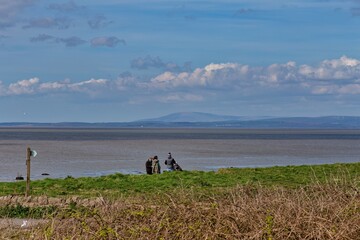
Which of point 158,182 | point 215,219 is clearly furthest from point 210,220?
point 158,182

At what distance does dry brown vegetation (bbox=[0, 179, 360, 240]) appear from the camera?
9.56 m

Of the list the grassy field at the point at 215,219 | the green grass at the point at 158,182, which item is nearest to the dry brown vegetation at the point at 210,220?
the grassy field at the point at 215,219

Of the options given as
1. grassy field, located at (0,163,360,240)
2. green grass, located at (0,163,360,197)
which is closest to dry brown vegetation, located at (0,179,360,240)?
grassy field, located at (0,163,360,240)

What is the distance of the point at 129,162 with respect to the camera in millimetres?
71625

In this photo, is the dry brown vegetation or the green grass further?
the green grass

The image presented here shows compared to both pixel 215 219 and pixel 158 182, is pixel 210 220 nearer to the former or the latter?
pixel 215 219

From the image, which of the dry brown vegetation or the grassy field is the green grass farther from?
the dry brown vegetation

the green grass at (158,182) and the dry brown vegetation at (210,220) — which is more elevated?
the dry brown vegetation at (210,220)

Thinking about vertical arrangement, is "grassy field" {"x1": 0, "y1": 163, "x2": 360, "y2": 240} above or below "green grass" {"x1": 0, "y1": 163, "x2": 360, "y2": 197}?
above

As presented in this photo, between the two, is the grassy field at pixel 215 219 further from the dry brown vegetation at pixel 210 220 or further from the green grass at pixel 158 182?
the green grass at pixel 158 182

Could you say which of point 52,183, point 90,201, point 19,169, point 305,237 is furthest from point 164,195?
point 19,169

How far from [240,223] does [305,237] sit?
2.88 feet

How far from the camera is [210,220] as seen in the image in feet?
32.6

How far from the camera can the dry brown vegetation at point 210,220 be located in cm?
956
